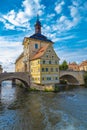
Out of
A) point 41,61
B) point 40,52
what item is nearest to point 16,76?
point 41,61

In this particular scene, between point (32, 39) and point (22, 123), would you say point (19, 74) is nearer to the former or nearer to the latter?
point (32, 39)

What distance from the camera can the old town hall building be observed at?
41938 millimetres

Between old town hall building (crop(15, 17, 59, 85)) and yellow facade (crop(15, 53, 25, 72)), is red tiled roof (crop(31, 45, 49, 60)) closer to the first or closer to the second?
old town hall building (crop(15, 17, 59, 85))

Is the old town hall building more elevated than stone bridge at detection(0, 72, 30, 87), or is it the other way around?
the old town hall building

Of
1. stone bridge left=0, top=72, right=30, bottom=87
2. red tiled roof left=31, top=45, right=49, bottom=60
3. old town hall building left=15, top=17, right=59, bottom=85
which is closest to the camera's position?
stone bridge left=0, top=72, right=30, bottom=87

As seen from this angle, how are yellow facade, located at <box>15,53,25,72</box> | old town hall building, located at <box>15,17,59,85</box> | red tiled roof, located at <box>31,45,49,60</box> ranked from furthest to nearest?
1. yellow facade, located at <box>15,53,25,72</box>
2. red tiled roof, located at <box>31,45,49,60</box>
3. old town hall building, located at <box>15,17,59,85</box>

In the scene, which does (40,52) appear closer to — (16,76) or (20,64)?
(16,76)

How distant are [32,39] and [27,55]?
16.1 feet

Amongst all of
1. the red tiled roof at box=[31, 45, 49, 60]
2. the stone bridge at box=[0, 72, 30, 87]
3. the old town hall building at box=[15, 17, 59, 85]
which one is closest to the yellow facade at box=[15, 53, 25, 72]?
the old town hall building at box=[15, 17, 59, 85]

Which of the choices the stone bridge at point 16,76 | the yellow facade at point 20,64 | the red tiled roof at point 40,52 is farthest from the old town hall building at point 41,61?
the yellow facade at point 20,64

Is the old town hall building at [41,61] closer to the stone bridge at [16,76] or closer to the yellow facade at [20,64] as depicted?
the stone bridge at [16,76]

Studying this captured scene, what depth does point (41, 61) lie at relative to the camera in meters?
41.7

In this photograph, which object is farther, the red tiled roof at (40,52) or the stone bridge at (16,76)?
the red tiled roof at (40,52)

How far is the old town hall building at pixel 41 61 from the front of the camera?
4194cm
